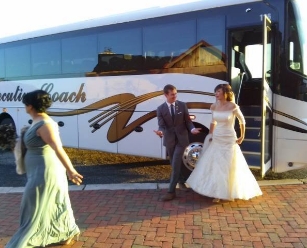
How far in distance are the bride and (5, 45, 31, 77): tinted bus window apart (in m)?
6.35

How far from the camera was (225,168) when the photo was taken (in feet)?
16.7

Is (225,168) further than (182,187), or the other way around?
(182,187)

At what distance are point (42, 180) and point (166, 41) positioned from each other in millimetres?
4172

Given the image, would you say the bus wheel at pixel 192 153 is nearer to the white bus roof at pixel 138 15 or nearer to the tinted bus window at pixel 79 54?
the white bus roof at pixel 138 15

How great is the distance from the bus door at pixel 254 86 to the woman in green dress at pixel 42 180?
129 inches

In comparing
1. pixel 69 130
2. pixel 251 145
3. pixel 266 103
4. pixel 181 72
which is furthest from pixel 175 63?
pixel 69 130

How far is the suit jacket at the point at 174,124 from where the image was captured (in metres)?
5.21

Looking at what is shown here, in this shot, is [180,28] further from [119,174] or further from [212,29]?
[119,174]

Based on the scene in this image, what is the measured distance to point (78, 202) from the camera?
5.36 metres

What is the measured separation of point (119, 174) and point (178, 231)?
324 cm

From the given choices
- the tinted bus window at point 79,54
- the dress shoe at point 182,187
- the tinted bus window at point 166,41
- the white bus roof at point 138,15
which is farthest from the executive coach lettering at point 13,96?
the dress shoe at point 182,187

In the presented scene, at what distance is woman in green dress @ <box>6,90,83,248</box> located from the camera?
10.8 ft

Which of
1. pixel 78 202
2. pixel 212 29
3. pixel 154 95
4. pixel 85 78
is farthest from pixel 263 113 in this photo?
pixel 85 78

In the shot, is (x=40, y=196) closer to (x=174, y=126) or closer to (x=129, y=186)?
(x=174, y=126)
